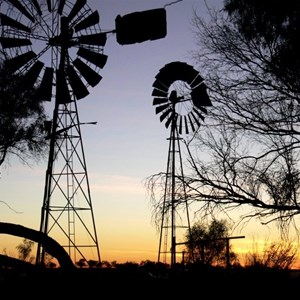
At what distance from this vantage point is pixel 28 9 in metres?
11.1

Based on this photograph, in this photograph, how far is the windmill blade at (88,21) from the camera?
11.2m

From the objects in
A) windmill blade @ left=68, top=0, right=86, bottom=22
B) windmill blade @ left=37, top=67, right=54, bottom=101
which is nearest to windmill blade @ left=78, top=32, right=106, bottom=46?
windmill blade @ left=68, top=0, right=86, bottom=22

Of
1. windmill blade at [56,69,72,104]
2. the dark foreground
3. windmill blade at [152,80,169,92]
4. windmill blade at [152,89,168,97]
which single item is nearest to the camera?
the dark foreground

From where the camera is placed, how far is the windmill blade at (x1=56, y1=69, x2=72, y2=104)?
10.5m

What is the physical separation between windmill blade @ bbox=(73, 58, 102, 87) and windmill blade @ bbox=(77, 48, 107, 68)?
171mm

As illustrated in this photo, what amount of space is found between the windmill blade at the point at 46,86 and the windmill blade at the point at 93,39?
1046mm

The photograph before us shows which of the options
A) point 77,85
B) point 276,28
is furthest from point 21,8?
point 276,28

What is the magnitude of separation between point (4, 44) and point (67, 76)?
1.78m

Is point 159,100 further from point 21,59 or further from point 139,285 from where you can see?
point 139,285

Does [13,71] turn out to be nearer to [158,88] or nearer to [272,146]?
[158,88]

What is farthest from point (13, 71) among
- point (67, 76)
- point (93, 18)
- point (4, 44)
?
point (93, 18)

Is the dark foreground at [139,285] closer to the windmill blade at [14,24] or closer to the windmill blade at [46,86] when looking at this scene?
the windmill blade at [46,86]

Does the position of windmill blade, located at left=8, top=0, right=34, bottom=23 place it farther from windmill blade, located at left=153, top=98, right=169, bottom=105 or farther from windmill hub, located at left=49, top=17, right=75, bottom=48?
windmill blade, located at left=153, top=98, right=169, bottom=105

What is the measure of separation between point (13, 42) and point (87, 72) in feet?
6.57
